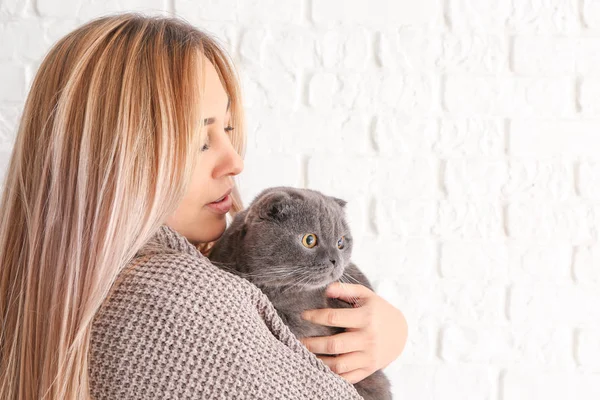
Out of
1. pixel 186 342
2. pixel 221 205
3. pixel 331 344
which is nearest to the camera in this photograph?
pixel 186 342

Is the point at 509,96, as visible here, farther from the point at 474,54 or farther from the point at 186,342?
the point at 186,342

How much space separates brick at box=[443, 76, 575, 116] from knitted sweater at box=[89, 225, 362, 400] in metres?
0.83

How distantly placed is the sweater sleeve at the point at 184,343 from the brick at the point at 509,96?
0.84 metres

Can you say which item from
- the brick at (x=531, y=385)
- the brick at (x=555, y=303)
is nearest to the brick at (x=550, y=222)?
the brick at (x=555, y=303)

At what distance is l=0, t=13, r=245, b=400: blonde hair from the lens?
0.96 metres

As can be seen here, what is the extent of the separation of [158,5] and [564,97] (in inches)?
39.5

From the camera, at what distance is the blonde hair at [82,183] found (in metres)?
0.96

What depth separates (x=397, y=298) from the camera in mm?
1563

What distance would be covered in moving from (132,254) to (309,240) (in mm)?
315

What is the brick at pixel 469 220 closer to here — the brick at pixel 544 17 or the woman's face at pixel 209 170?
the brick at pixel 544 17

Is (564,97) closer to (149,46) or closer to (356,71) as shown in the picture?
(356,71)

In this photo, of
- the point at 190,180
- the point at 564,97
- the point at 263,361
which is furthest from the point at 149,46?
the point at 564,97

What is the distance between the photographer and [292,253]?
3.62ft

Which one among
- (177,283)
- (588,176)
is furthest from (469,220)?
(177,283)
